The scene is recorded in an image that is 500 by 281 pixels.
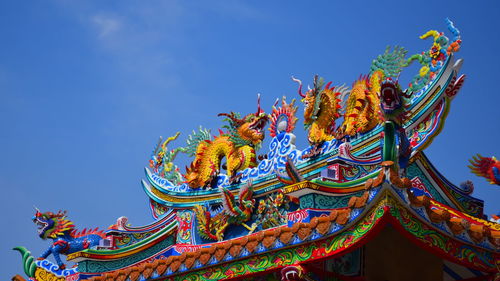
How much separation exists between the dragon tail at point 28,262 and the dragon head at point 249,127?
12.7 ft

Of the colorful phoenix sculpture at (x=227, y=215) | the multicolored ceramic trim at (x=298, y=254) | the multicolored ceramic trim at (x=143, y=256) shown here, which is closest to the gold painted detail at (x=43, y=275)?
the multicolored ceramic trim at (x=143, y=256)

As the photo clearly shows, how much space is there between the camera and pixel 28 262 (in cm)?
1333

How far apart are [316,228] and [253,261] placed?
95cm

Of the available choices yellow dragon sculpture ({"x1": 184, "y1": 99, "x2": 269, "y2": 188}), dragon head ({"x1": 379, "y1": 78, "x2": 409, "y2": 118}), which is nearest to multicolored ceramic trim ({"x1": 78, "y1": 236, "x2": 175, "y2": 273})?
yellow dragon sculpture ({"x1": 184, "y1": 99, "x2": 269, "y2": 188})

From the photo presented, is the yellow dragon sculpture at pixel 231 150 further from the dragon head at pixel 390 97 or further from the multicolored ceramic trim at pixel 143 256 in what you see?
the dragon head at pixel 390 97

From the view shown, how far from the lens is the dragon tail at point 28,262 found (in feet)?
43.3

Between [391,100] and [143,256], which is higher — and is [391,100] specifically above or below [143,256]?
below

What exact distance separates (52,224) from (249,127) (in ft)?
12.7

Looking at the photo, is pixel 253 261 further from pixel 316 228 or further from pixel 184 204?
pixel 184 204

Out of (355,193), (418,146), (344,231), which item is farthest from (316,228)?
(418,146)

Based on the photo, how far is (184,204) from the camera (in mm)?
12516

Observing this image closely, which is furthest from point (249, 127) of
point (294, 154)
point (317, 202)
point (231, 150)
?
point (317, 202)

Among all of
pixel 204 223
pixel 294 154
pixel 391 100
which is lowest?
pixel 391 100

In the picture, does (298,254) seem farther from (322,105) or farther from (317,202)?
(322,105)
